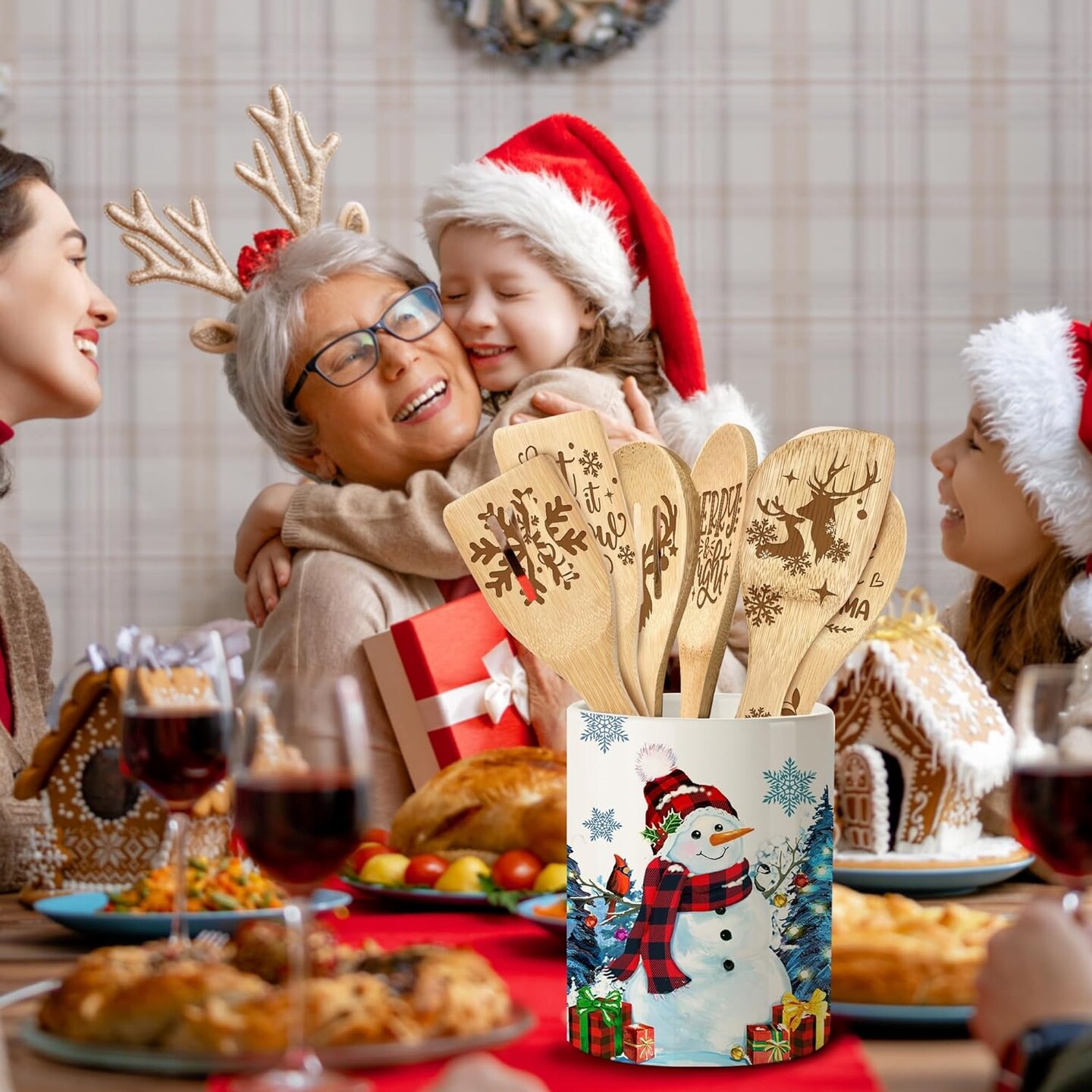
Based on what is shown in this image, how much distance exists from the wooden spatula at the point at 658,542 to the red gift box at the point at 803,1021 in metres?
0.16

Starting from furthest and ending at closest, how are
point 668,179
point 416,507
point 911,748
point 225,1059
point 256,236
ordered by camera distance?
point 668,179 → point 256,236 → point 416,507 → point 911,748 → point 225,1059

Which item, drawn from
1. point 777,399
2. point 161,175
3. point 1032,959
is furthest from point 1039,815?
point 161,175

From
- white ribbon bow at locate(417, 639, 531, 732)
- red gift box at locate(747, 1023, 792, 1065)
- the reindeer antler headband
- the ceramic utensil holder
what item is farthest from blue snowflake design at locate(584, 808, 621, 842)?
the reindeer antler headband

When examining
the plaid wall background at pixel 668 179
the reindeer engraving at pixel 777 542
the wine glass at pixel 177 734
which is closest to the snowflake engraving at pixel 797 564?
→ the reindeer engraving at pixel 777 542

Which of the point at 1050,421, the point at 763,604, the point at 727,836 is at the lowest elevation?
the point at 727,836

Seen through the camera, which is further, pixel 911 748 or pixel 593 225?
pixel 593 225

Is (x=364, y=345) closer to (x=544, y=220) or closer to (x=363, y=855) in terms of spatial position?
(x=544, y=220)

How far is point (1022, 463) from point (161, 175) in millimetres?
2238

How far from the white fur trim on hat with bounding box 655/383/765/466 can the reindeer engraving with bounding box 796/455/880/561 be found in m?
1.14

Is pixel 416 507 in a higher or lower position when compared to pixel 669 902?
higher

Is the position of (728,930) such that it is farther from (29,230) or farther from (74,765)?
(29,230)

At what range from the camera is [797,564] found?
724 millimetres

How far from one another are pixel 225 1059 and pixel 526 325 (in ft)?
4.56

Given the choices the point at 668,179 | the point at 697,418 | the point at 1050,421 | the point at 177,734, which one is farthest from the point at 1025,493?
the point at 668,179
